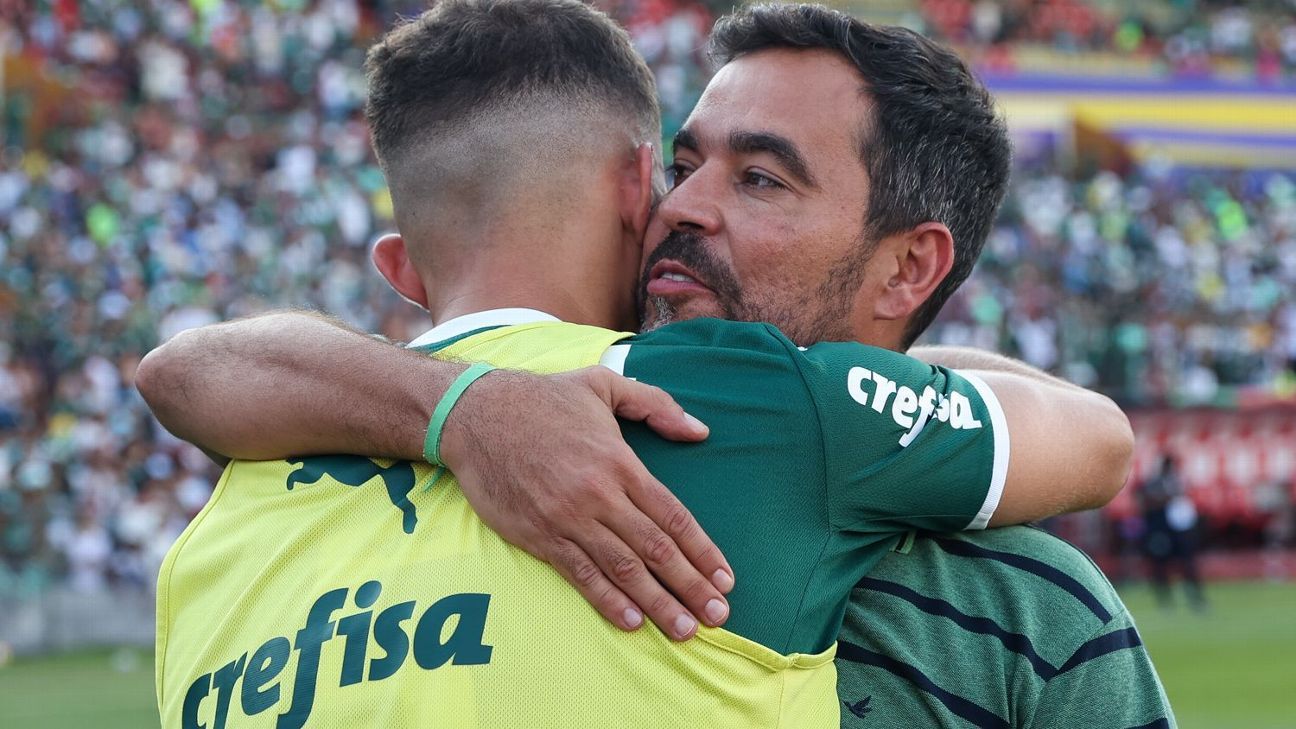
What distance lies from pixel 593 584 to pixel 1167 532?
52.0ft

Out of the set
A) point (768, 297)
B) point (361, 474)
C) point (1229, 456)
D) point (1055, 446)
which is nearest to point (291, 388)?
point (361, 474)

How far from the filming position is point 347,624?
2.02 meters

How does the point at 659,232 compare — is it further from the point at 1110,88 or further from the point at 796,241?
the point at 1110,88

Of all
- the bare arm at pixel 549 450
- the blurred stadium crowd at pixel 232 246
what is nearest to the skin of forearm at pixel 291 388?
the bare arm at pixel 549 450

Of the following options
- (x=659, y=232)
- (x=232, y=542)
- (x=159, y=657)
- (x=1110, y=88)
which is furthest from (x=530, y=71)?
(x=1110, y=88)

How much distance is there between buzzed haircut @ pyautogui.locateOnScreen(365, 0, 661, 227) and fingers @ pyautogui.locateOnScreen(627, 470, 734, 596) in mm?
639

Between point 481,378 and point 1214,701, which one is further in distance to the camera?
point 1214,701

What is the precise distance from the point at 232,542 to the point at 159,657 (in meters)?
0.23

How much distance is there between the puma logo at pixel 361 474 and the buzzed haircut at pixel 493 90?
475mm

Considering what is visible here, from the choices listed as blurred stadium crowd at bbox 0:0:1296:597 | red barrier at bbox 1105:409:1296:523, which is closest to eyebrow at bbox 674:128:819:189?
blurred stadium crowd at bbox 0:0:1296:597

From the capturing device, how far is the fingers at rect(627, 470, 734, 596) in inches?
79.2

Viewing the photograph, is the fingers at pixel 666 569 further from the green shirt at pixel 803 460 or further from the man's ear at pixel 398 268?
the man's ear at pixel 398 268

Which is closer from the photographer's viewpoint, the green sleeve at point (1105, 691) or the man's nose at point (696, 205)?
the green sleeve at point (1105, 691)

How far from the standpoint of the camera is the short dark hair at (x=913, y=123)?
2.56 metres
